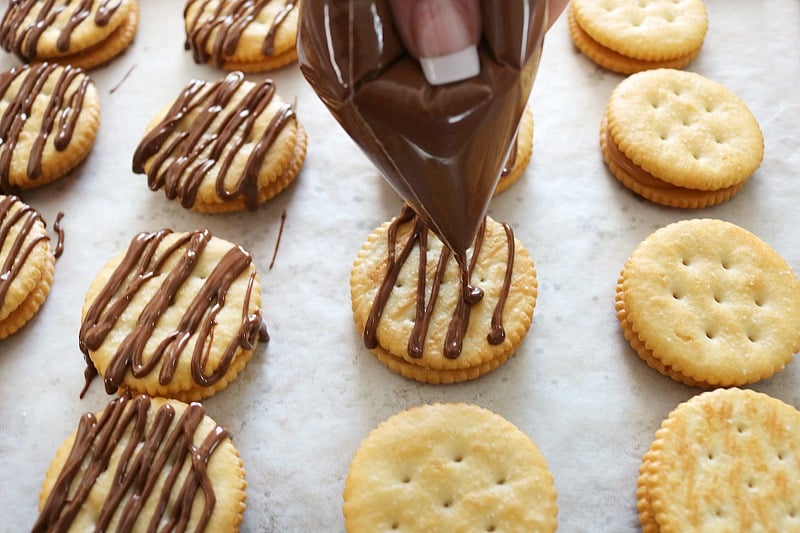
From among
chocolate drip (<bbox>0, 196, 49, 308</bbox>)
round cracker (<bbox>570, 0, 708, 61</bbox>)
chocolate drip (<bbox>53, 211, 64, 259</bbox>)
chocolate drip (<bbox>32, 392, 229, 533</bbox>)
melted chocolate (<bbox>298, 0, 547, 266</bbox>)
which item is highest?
melted chocolate (<bbox>298, 0, 547, 266</bbox>)

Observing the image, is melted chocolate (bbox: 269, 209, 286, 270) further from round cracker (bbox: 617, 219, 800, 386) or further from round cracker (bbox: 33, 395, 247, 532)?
round cracker (bbox: 617, 219, 800, 386)

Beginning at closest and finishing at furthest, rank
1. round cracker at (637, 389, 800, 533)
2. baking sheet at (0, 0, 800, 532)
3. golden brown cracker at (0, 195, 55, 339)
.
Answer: round cracker at (637, 389, 800, 533) → baking sheet at (0, 0, 800, 532) → golden brown cracker at (0, 195, 55, 339)

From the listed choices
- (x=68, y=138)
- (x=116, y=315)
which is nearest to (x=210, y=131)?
(x=68, y=138)

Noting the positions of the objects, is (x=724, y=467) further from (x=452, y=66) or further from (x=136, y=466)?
→ (x=136, y=466)

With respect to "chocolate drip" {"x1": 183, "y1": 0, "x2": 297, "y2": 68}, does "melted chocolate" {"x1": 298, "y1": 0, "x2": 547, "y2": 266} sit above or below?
above

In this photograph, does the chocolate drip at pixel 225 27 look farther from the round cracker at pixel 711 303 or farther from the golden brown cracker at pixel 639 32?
the round cracker at pixel 711 303

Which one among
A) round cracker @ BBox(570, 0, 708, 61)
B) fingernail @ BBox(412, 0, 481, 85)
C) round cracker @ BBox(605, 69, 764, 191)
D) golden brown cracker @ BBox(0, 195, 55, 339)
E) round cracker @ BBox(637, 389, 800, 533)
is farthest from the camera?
round cracker @ BBox(570, 0, 708, 61)

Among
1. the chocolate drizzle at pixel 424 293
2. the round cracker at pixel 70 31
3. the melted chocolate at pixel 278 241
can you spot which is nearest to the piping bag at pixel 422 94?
the chocolate drizzle at pixel 424 293

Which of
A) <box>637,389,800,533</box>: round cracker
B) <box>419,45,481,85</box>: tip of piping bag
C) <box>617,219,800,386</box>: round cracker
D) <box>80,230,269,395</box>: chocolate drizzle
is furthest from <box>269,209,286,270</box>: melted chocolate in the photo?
<box>419,45,481,85</box>: tip of piping bag
